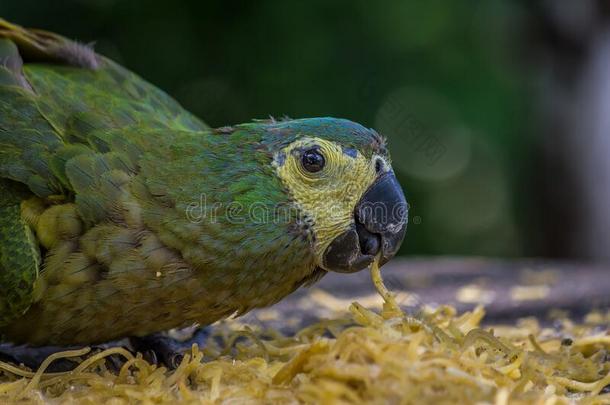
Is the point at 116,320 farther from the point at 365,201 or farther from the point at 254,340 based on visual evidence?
the point at 365,201

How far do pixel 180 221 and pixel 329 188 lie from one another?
44cm

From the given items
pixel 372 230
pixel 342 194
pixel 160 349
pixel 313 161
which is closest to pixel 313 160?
pixel 313 161

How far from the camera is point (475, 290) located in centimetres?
389

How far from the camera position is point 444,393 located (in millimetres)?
1679

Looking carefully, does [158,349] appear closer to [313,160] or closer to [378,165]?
[313,160]

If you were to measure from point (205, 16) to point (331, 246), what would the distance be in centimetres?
545

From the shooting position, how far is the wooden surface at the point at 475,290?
3.45 m

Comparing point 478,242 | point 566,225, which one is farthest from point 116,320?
point 478,242

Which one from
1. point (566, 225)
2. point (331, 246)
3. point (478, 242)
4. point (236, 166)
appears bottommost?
point (478, 242)

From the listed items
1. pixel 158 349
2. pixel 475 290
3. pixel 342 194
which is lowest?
pixel 158 349

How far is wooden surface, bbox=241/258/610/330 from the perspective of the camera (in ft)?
11.3

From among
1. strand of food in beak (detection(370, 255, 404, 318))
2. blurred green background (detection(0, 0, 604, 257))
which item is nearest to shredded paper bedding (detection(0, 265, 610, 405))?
strand of food in beak (detection(370, 255, 404, 318))

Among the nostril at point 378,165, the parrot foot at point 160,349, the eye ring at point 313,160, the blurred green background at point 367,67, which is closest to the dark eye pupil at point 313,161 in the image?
the eye ring at point 313,160

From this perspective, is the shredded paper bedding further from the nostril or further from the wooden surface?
the wooden surface
